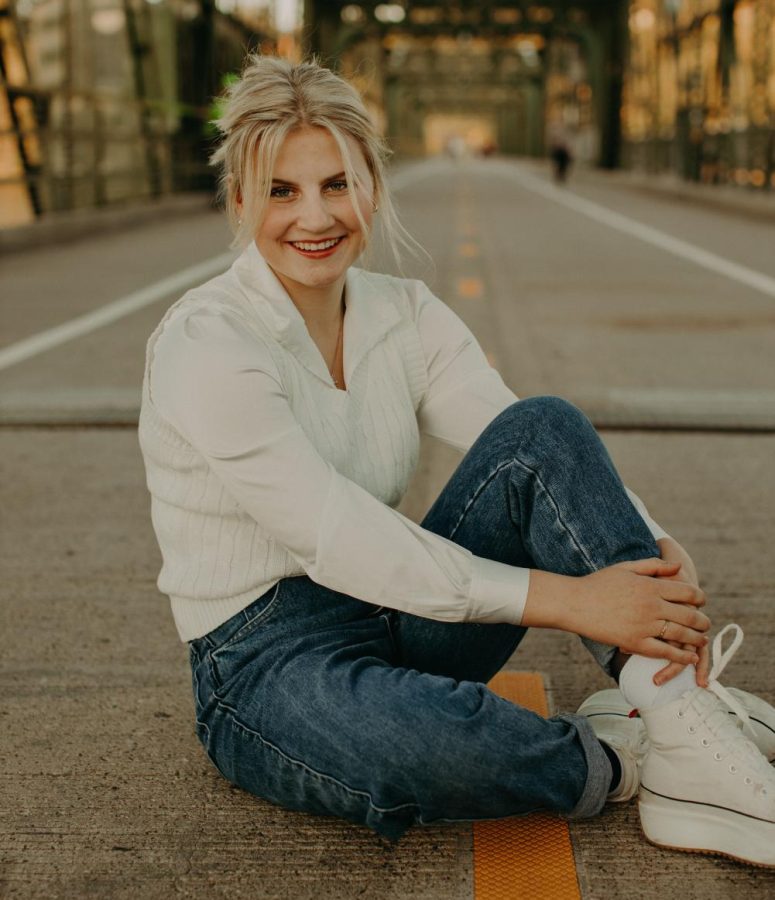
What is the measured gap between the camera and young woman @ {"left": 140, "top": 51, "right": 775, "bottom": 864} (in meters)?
2.21

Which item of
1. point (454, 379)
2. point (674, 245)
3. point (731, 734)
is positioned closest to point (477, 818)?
point (731, 734)

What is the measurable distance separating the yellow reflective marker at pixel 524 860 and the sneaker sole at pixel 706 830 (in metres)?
0.16

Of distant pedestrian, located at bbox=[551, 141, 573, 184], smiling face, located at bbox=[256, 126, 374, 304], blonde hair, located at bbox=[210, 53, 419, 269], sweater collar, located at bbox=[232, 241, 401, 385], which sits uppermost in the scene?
blonde hair, located at bbox=[210, 53, 419, 269]

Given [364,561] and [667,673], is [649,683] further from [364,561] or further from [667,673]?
[364,561]

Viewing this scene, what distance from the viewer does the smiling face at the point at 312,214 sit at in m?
2.42

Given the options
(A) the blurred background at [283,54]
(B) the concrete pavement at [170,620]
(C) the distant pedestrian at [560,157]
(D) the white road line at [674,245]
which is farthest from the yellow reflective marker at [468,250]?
(C) the distant pedestrian at [560,157]

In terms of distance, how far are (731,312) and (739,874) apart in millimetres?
6985

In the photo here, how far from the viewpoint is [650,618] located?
7.34ft

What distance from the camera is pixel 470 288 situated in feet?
33.2

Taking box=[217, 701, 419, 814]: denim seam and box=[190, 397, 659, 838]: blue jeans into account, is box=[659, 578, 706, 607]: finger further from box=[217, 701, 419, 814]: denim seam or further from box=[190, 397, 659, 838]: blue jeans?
box=[217, 701, 419, 814]: denim seam

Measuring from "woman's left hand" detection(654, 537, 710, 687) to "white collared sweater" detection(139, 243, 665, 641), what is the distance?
2.5 inches

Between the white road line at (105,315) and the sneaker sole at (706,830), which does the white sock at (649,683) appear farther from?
the white road line at (105,315)

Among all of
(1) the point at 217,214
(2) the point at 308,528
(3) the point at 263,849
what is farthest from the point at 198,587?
(1) the point at 217,214

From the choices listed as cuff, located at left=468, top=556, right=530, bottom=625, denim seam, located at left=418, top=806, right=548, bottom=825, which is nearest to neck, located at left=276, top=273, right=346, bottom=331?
cuff, located at left=468, top=556, right=530, bottom=625
